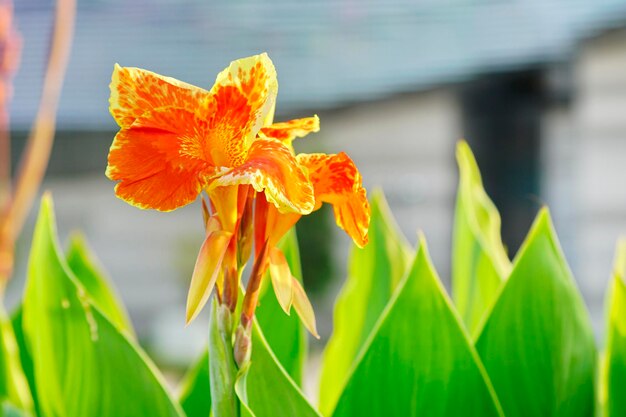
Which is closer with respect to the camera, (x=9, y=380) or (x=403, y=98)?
(x=9, y=380)

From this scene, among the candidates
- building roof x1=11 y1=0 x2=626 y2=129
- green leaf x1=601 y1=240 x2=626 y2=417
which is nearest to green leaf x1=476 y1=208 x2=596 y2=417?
green leaf x1=601 y1=240 x2=626 y2=417

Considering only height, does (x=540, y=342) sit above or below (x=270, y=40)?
below

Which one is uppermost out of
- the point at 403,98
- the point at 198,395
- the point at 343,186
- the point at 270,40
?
the point at 270,40

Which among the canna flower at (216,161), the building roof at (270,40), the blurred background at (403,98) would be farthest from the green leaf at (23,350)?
the building roof at (270,40)

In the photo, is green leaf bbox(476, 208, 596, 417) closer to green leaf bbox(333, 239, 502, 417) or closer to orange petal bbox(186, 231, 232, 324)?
green leaf bbox(333, 239, 502, 417)

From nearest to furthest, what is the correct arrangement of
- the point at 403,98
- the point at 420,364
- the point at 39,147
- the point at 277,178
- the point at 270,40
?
the point at 277,178
the point at 420,364
the point at 39,147
the point at 270,40
the point at 403,98

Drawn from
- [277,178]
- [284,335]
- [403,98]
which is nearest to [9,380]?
[284,335]

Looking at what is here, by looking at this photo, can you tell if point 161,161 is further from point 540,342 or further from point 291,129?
point 540,342

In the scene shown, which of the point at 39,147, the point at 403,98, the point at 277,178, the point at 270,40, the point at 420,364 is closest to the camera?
the point at 277,178
